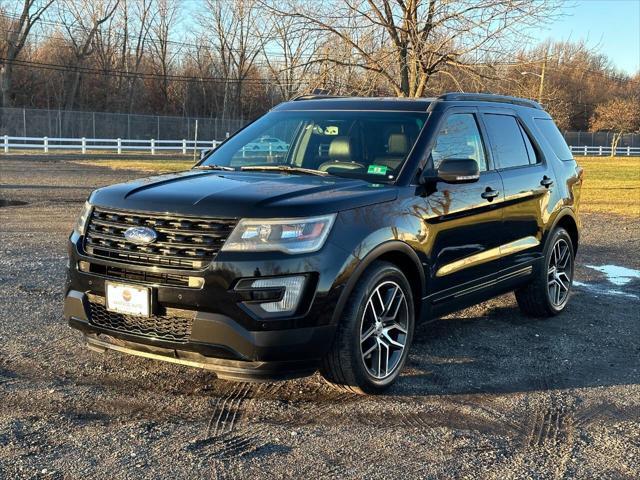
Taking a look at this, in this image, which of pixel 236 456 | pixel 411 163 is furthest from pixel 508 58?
pixel 236 456

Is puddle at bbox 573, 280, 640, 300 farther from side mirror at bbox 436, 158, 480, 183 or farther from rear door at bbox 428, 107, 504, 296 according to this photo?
side mirror at bbox 436, 158, 480, 183

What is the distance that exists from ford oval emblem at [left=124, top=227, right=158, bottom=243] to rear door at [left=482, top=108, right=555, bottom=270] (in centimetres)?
300

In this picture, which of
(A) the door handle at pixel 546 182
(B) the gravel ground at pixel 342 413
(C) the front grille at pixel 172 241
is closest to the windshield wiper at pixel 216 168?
→ (C) the front grille at pixel 172 241

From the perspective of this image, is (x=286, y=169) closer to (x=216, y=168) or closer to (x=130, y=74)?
(x=216, y=168)

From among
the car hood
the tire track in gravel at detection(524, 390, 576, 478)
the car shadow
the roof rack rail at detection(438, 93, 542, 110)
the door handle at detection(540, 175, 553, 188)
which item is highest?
the roof rack rail at detection(438, 93, 542, 110)

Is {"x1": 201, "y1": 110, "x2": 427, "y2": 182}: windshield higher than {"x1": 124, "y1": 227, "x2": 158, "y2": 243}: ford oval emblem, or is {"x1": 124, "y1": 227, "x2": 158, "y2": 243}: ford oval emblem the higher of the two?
{"x1": 201, "y1": 110, "x2": 427, "y2": 182}: windshield

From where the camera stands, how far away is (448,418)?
411cm

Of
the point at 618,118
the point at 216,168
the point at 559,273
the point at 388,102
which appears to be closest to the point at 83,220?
the point at 216,168

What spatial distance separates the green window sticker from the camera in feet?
15.9

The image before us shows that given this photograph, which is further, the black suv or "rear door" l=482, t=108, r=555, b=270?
"rear door" l=482, t=108, r=555, b=270

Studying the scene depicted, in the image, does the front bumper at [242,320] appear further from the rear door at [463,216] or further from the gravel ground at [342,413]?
the rear door at [463,216]

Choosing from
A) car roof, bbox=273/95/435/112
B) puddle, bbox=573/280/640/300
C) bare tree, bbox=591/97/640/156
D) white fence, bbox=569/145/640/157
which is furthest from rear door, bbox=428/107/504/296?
bare tree, bbox=591/97/640/156

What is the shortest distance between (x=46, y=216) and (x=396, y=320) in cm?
952

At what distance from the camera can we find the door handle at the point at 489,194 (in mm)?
5371
